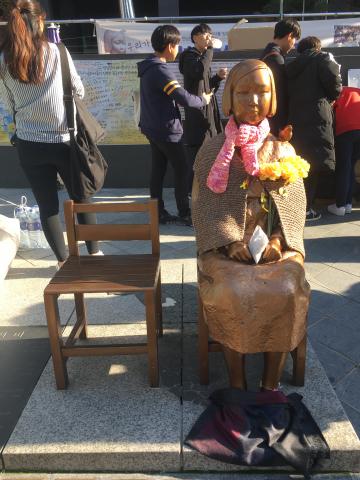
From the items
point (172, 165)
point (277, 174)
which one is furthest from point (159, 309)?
point (172, 165)

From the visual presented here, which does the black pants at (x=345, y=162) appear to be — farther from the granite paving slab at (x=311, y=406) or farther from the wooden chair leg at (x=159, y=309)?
the wooden chair leg at (x=159, y=309)

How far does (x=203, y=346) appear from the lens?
2.40 m

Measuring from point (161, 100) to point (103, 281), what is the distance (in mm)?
2543

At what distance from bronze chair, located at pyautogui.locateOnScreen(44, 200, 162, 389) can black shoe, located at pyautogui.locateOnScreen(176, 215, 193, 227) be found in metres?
2.20

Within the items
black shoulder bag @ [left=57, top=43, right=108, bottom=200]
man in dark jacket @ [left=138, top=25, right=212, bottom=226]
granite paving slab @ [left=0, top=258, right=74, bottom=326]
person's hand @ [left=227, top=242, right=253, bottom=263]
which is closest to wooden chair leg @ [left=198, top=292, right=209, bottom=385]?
person's hand @ [left=227, top=242, right=253, bottom=263]

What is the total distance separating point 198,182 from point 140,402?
1164 millimetres

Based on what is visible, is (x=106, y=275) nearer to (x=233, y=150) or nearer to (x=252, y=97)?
(x=233, y=150)

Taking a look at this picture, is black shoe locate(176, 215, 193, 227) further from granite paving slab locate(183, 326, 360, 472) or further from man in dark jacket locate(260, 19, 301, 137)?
granite paving slab locate(183, 326, 360, 472)

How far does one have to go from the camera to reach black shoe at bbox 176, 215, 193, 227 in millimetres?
4953

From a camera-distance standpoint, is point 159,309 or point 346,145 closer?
point 159,309

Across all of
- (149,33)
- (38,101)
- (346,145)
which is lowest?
(346,145)

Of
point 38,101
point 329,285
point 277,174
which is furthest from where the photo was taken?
point 329,285

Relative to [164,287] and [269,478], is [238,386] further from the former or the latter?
[164,287]

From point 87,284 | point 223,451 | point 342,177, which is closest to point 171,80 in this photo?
point 342,177
